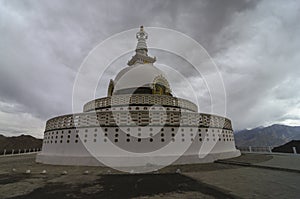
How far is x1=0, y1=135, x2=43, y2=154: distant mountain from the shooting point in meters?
47.1

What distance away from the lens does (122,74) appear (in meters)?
21.0

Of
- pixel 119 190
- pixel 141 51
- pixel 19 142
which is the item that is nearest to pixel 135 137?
pixel 119 190

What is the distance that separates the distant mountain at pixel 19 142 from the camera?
47.1 metres

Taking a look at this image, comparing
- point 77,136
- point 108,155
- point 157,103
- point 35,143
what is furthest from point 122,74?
point 35,143

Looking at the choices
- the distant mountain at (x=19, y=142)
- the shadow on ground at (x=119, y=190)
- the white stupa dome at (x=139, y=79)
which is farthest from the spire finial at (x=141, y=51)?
the distant mountain at (x=19, y=142)

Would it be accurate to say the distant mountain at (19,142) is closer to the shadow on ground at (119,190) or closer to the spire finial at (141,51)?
the spire finial at (141,51)

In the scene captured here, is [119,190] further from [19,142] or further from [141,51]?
[19,142]

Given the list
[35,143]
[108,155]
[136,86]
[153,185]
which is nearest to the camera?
[153,185]

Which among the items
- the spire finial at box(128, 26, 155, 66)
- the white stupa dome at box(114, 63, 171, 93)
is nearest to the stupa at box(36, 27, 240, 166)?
the white stupa dome at box(114, 63, 171, 93)

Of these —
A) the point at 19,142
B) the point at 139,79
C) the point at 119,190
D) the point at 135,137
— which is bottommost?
the point at 119,190

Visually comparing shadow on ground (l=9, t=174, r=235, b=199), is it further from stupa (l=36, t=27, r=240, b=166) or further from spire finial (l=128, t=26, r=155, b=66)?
spire finial (l=128, t=26, r=155, b=66)

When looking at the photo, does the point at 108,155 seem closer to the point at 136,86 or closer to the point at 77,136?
the point at 77,136

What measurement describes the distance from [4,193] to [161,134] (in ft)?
28.9

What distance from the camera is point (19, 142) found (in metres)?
50.2
